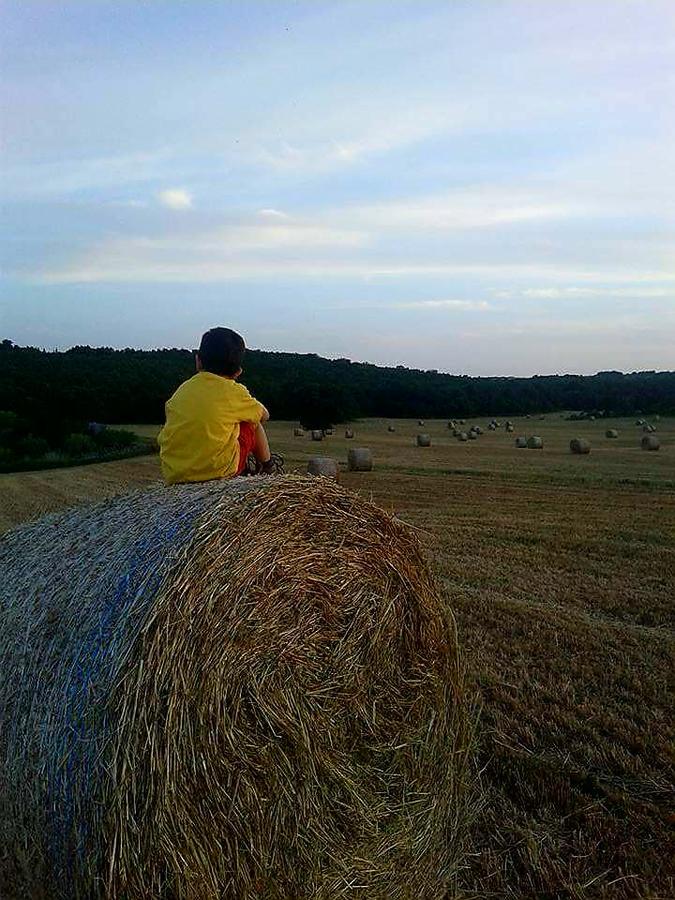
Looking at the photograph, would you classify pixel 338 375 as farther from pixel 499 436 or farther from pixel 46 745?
pixel 46 745

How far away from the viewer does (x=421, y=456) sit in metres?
22.2

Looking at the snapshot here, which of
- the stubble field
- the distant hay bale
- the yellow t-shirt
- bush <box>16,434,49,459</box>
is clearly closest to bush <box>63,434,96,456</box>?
bush <box>16,434,49,459</box>

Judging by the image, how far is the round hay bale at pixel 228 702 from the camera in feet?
9.00

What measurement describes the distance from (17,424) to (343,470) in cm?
1553

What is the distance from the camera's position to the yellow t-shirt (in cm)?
389

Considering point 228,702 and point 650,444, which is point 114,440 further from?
point 228,702

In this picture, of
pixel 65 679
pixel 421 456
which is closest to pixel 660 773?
pixel 65 679

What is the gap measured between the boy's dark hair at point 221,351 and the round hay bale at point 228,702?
0.62 m

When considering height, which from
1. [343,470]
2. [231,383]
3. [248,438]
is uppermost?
[231,383]

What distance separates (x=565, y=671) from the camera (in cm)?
543

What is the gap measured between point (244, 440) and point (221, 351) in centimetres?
43

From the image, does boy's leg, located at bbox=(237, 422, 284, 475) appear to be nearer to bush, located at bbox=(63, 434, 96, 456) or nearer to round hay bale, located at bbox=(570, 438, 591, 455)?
round hay bale, located at bbox=(570, 438, 591, 455)

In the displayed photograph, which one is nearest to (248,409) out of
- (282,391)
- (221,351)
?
(221,351)

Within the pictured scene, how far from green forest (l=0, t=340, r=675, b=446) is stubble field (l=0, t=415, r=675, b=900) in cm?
2016
